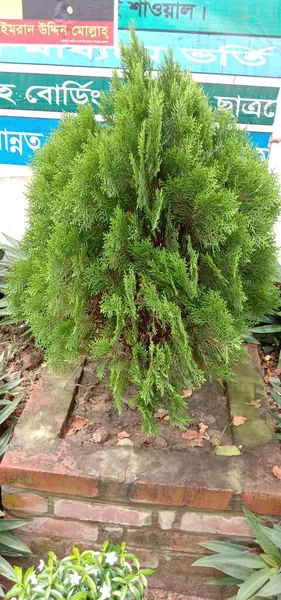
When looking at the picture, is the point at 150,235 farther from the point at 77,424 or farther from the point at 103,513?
the point at 103,513

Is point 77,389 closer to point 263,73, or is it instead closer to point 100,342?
point 100,342

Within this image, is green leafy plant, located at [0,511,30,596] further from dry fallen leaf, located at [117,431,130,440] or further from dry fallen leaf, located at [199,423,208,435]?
dry fallen leaf, located at [199,423,208,435]

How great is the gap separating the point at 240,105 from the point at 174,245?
1898 millimetres

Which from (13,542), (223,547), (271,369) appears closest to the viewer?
(223,547)

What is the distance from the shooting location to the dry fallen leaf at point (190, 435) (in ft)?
7.43

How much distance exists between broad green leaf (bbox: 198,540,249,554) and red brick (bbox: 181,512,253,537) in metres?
0.05

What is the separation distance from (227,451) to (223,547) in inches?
15.3

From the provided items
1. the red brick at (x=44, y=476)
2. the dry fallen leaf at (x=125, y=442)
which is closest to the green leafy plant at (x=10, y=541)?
the red brick at (x=44, y=476)

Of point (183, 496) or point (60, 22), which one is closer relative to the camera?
point (183, 496)

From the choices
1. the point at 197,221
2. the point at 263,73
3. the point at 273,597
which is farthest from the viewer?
the point at 263,73

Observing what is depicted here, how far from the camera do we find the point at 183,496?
6.70 ft

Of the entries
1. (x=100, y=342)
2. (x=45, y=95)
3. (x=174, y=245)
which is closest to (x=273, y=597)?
(x=100, y=342)

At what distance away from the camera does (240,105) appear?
10.8 feet

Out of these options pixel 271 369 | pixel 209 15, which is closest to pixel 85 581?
pixel 271 369
